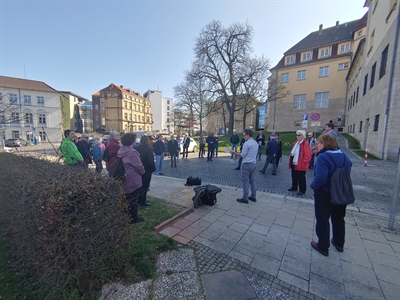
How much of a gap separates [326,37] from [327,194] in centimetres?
4682

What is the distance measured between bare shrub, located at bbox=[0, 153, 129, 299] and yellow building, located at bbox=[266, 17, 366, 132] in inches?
1312

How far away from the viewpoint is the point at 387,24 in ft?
41.4

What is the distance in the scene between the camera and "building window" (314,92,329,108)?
34875 millimetres

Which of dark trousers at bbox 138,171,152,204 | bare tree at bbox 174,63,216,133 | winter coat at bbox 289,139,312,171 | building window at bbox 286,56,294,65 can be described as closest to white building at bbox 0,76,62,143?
bare tree at bbox 174,63,216,133

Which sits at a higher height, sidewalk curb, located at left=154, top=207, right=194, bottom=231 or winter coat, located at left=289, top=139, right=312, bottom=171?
winter coat, located at left=289, top=139, right=312, bottom=171

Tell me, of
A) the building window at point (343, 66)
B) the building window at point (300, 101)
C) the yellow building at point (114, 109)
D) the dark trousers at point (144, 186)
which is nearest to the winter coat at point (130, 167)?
the dark trousers at point (144, 186)

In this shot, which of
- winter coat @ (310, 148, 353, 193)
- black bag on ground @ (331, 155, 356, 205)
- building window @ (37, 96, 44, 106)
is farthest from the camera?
building window @ (37, 96, 44, 106)

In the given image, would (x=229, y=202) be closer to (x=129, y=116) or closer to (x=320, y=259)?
(x=320, y=259)

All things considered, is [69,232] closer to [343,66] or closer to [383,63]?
[383,63]

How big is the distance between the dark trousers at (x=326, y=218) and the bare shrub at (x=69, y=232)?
2.83 meters

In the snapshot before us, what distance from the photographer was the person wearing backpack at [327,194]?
9.05 ft

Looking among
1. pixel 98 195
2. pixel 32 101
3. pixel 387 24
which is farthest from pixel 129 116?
pixel 98 195

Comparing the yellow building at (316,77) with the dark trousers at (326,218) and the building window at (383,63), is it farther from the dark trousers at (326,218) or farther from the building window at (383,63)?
the dark trousers at (326,218)

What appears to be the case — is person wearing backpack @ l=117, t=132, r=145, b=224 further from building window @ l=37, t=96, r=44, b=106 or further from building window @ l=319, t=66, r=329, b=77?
building window @ l=37, t=96, r=44, b=106
